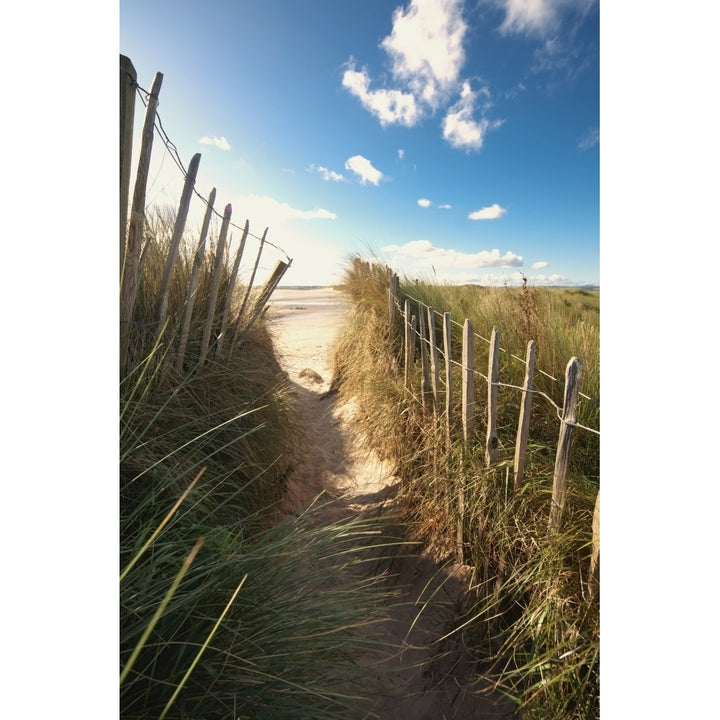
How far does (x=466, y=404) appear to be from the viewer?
8.12ft

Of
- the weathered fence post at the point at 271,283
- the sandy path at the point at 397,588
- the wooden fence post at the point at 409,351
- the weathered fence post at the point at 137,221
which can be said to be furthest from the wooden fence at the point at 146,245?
the wooden fence post at the point at 409,351

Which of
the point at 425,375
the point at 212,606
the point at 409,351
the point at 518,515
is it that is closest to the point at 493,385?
the point at 518,515

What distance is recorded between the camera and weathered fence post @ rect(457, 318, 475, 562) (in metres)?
2.38

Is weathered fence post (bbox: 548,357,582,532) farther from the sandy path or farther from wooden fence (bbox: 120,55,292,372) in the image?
wooden fence (bbox: 120,55,292,372)

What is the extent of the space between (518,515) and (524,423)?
1.60 ft

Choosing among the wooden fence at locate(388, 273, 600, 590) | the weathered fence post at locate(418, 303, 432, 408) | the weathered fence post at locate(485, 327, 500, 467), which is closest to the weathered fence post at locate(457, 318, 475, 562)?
the wooden fence at locate(388, 273, 600, 590)

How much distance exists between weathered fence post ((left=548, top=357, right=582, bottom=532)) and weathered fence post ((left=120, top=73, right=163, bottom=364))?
2.04 metres

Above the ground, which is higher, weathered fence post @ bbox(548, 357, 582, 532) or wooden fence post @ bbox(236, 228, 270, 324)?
wooden fence post @ bbox(236, 228, 270, 324)

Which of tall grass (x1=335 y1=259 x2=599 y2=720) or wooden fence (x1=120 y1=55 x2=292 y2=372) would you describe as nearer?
tall grass (x1=335 y1=259 x2=599 y2=720)

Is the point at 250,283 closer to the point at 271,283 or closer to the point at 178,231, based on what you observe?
the point at 271,283
